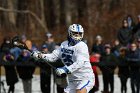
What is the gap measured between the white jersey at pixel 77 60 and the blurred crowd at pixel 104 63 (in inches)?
159

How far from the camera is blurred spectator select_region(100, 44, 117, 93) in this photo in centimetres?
1605

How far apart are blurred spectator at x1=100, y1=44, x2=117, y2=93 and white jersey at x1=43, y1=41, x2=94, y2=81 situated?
4.50 m

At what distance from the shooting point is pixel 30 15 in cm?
3959

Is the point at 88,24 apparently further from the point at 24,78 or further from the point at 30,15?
the point at 24,78

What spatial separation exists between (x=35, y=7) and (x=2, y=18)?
2.37 metres

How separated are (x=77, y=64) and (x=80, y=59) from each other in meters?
0.12

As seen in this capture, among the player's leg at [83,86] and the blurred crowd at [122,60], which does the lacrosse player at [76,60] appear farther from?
the blurred crowd at [122,60]

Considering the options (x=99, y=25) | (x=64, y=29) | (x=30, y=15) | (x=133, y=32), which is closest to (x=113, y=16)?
(x=99, y=25)

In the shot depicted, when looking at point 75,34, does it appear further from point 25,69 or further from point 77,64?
point 25,69

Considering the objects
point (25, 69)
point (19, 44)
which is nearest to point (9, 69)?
point (25, 69)

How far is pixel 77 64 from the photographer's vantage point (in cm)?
1116

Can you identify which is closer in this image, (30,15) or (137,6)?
(137,6)

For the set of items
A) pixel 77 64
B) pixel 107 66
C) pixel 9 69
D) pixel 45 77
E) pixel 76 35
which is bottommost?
pixel 45 77

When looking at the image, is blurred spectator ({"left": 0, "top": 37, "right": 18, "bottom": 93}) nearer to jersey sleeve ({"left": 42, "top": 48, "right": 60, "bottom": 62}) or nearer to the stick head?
the stick head
